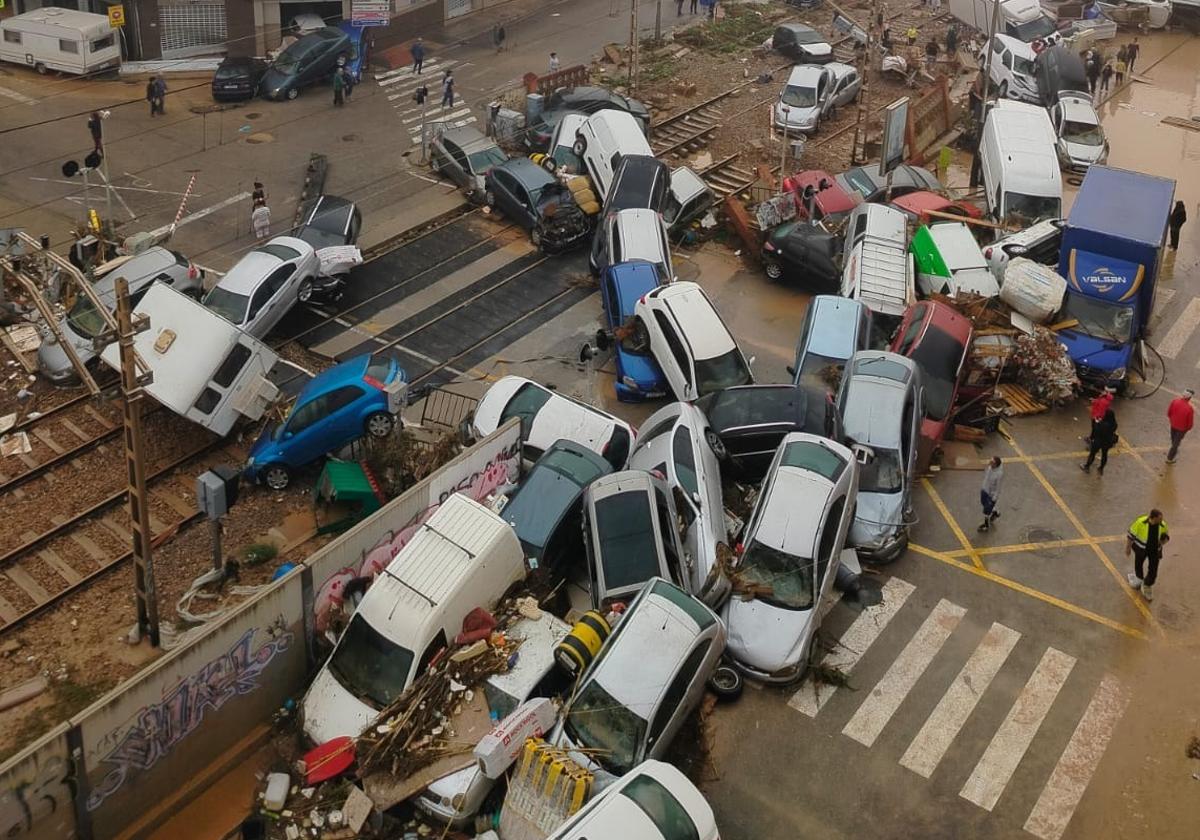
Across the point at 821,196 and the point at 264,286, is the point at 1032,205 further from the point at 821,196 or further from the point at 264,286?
the point at 264,286

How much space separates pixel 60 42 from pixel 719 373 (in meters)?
23.5

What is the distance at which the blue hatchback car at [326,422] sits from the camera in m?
17.8

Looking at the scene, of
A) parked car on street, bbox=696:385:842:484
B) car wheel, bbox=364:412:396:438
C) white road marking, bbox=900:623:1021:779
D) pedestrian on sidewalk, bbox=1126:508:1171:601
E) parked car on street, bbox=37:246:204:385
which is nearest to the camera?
white road marking, bbox=900:623:1021:779

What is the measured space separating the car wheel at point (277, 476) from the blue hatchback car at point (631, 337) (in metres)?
5.78

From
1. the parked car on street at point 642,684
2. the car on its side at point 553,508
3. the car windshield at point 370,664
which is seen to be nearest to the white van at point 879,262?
the car on its side at point 553,508

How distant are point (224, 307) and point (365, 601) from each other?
9.13m

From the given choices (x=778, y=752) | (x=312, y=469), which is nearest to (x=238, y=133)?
(x=312, y=469)

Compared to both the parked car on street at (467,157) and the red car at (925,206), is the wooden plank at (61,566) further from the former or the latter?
the red car at (925,206)

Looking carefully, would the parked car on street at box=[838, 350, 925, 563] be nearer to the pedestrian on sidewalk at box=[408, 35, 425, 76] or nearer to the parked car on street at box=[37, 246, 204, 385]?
the parked car on street at box=[37, 246, 204, 385]

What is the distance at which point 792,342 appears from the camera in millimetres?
22641

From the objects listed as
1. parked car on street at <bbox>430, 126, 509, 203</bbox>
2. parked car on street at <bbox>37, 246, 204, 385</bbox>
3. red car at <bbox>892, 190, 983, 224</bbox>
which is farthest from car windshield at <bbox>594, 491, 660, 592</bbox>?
parked car on street at <bbox>430, 126, 509, 203</bbox>

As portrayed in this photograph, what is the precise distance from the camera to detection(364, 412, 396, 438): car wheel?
1808cm

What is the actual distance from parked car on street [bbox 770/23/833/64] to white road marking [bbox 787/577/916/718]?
25084 mm

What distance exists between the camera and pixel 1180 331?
2319 centimetres
